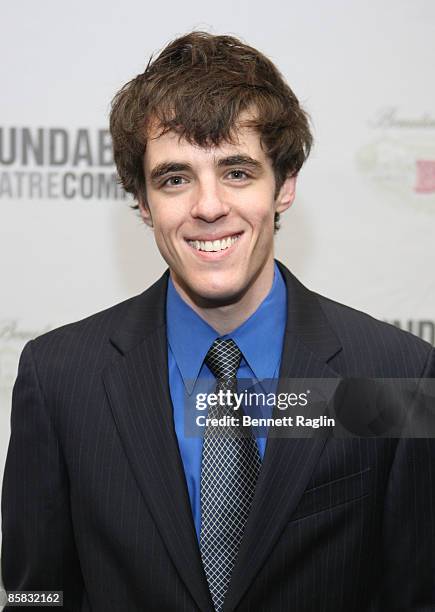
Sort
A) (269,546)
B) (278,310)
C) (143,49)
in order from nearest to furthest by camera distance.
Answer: (269,546), (278,310), (143,49)

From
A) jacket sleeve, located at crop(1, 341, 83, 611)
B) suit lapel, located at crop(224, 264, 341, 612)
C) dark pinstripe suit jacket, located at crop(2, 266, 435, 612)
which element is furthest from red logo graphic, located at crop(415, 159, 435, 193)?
jacket sleeve, located at crop(1, 341, 83, 611)

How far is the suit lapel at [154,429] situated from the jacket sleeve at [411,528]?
15.1 inches

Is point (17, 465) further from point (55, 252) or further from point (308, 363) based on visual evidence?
point (55, 252)

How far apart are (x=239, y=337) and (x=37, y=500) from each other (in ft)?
1.66

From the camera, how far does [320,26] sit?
268 cm

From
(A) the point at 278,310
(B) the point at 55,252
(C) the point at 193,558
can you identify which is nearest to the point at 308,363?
(A) the point at 278,310

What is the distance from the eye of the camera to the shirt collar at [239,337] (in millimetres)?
1711

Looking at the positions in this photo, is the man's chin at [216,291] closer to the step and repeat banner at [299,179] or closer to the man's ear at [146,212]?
the man's ear at [146,212]

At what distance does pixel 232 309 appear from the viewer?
1.75 meters

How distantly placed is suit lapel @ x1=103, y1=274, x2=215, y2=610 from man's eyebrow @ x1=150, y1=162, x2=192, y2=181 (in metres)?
0.29

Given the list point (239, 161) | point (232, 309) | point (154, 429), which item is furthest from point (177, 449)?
point (239, 161)

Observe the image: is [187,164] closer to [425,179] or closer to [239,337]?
[239,337]

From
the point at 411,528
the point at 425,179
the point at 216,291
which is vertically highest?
the point at 425,179

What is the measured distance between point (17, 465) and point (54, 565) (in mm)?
210
